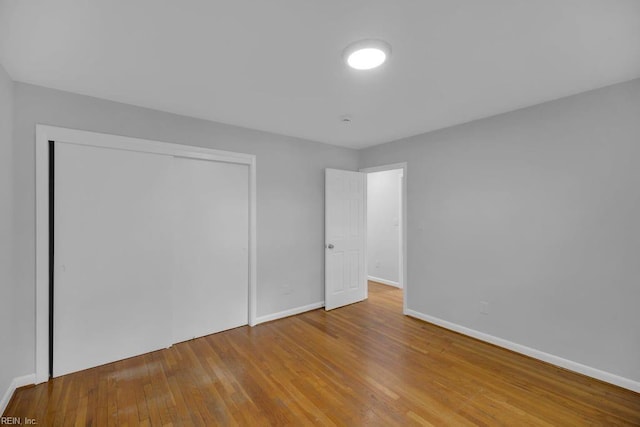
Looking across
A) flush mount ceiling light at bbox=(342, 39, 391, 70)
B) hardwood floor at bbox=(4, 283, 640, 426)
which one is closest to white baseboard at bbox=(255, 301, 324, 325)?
hardwood floor at bbox=(4, 283, 640, 426)

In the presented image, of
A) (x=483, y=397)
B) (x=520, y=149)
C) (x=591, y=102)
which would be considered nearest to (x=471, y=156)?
(x=520, y=149)

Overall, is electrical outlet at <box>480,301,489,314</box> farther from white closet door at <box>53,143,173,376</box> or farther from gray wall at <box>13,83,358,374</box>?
white closet door at <box>53,143,173,376</box>

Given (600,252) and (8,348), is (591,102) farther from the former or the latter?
(8,348)

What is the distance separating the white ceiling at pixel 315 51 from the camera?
1433 mm

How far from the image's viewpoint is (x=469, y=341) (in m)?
3.03

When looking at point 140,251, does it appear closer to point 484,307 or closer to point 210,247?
point 210,247

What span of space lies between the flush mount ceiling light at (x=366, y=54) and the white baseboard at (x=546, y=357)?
3.02 meters

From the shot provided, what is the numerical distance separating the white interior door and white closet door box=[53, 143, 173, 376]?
2.08 m

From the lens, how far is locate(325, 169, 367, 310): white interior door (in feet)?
13.2

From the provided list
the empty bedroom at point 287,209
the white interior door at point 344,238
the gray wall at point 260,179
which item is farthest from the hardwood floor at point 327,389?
the white interior door at point 344,238

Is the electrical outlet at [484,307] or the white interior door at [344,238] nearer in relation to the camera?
the electrical outlet at [484,307]

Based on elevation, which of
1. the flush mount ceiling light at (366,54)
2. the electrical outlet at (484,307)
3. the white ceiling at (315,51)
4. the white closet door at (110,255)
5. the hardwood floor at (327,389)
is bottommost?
the hardwood floor at (327,389)

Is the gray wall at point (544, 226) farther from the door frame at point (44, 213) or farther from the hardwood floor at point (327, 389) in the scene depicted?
the door frame at point (44, 213)

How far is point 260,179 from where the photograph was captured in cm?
347
